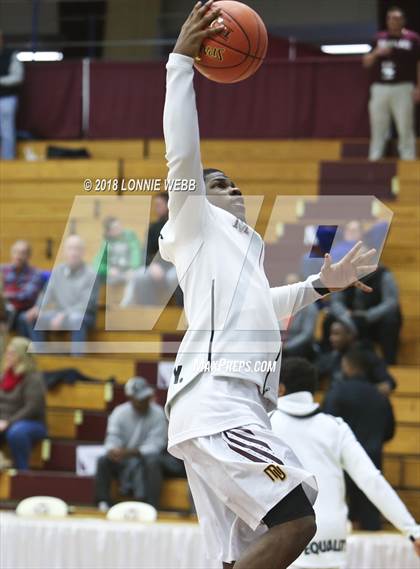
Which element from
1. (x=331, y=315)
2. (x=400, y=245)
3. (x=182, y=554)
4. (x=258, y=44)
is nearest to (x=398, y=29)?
(x=400, y=245)

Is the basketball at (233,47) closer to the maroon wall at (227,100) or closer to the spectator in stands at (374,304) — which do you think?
the spectator in stands at (374,304)

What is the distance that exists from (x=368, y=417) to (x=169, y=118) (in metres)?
4.61

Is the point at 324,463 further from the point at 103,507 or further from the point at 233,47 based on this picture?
the point at 103,507

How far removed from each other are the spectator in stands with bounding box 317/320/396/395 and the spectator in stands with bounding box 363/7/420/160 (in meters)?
3.82

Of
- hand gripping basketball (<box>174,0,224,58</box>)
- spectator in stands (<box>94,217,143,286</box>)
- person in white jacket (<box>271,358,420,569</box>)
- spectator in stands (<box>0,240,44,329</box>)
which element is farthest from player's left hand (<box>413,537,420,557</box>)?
spectator in stands (<box>0,240,44,329</box>)

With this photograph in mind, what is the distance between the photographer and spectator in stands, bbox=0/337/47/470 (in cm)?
1012

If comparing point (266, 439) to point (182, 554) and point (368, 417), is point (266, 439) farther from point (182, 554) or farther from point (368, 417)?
point (368, 417)

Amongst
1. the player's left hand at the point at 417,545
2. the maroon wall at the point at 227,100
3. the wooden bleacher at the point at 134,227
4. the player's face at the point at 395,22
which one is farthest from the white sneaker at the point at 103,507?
the player's face at the point at 395,22

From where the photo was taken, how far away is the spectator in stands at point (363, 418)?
8.25 metres

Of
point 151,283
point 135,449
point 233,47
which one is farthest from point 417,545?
point 151,283

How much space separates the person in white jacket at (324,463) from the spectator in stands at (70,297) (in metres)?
4.41

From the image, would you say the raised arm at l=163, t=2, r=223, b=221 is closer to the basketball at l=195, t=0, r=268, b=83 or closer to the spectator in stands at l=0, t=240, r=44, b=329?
the basketball at l=195, t=0, r=268, b=83

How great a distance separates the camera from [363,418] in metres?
8.30

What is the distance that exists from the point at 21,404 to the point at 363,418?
3.23m
